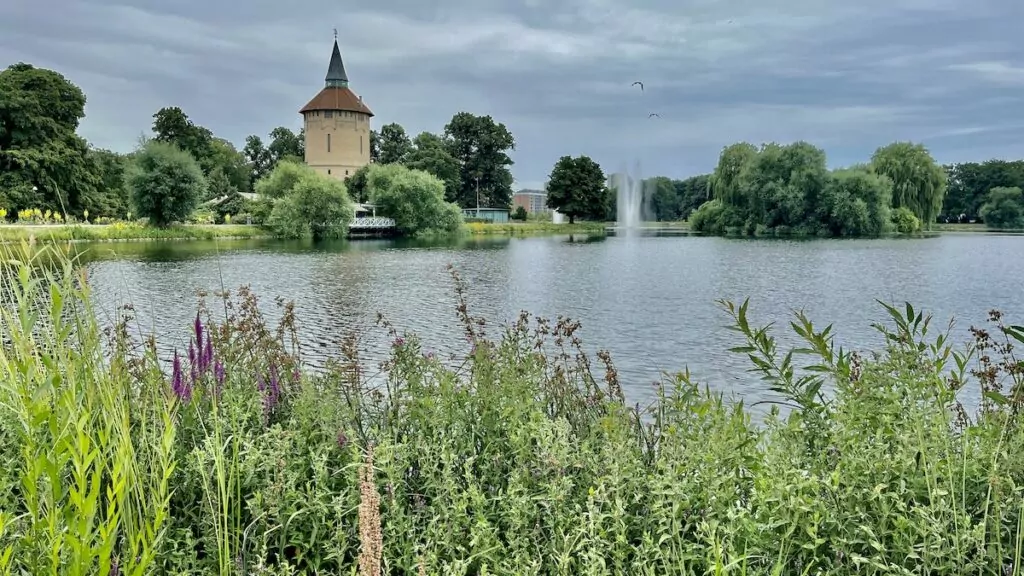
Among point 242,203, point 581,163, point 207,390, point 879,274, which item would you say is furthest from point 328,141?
point 207,390

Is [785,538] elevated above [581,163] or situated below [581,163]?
below

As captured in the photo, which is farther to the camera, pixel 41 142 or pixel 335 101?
pixel 335 101

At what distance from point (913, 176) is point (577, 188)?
3779 centimetres

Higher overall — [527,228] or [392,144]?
[392,144]

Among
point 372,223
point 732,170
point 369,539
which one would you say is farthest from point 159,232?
point 369,539

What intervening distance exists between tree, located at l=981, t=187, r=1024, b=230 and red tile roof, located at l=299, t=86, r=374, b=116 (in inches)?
3302

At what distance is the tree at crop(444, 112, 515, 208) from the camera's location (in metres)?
92.6

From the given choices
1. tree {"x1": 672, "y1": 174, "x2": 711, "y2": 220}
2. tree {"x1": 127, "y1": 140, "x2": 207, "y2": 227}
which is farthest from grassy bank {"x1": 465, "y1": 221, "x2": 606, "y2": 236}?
tree {"x1": 672, "y1": 174, "x2": 711, "y2": 220}

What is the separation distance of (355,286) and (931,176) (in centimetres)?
5709

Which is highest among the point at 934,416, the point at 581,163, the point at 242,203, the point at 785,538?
the point at 581,163

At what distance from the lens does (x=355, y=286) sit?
22.4m

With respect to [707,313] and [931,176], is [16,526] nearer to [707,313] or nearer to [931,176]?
[707,313]

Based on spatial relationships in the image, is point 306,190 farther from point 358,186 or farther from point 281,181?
point 358,186

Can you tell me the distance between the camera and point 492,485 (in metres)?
3.07
